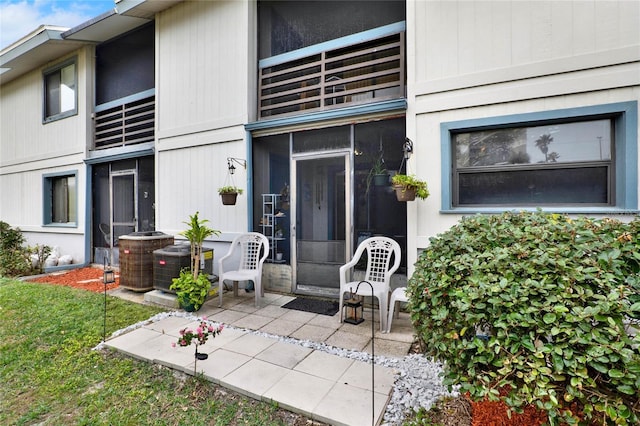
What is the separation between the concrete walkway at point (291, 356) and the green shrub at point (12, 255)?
488 centimetres

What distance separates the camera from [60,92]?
26.3 ft

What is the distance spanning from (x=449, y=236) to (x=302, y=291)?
3185mm

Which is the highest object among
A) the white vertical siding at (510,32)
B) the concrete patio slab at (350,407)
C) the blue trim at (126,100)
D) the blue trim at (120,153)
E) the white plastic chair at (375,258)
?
the blue trim at (126,100)

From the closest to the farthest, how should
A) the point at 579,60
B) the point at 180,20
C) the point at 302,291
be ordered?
the point at 579,60 < the point at 302,291 < the point at 180,20

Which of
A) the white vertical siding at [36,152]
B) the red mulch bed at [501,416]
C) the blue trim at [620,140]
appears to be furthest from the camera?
the white vertical siding at [36,152]

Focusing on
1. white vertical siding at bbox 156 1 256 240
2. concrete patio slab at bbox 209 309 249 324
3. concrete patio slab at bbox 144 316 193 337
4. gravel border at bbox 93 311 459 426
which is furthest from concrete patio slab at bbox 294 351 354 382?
white vertical siding at bbox 156 1 256 240

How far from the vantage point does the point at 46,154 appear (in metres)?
8.11

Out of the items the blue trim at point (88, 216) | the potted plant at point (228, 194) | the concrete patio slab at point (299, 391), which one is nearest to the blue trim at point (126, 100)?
the blue trim at point (88, 216)

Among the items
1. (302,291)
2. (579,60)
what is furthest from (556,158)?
(302,291)

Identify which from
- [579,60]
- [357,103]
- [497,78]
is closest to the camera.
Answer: [579,60]

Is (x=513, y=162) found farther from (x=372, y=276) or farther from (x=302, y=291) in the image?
(x=302, y=291)

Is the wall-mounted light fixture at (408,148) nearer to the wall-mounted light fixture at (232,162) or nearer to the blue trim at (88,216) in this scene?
the wall-mounted light fixture at (232,162)

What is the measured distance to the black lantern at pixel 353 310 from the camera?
11.9 feet

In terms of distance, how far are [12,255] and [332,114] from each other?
7.34 m
